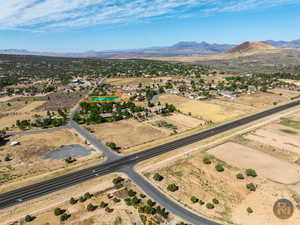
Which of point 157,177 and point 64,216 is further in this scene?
point 157,177

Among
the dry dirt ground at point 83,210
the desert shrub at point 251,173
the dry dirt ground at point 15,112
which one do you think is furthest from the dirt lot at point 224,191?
the dry dirt ground at point 15,112

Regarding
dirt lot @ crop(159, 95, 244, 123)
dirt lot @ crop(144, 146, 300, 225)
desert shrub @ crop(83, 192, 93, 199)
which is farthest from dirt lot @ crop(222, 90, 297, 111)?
desert shrub @ crop(83, 192, 93, 199)

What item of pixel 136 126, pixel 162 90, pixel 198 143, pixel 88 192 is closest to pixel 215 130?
pixel 198 143

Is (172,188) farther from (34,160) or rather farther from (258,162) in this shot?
(34,160)

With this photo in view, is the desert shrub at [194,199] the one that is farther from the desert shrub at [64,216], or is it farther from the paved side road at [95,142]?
the paved side road at [95,142]

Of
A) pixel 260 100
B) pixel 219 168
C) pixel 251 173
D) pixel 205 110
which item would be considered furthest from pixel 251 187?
pixel 260 100

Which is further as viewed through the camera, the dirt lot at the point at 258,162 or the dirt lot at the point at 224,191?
the dirt lot at the point at 258,162

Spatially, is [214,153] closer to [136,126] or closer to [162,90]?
[136,126]
